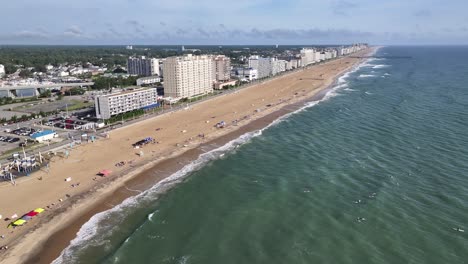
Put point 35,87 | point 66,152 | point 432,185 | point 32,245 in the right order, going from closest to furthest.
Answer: point 32,245, point 432,185, point 66,152, point 35,87

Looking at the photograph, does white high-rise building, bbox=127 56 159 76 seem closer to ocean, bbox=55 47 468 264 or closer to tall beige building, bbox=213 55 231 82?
tall beige building, bbox=213 55 231 82

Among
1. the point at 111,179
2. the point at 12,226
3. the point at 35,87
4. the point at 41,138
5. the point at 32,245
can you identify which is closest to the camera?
the point at 32,245

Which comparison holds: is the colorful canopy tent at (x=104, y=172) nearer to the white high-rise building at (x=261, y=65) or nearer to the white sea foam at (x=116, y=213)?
the white sea foam at (x=116, y=213)

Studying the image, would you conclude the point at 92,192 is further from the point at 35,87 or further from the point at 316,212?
the point at 35,87

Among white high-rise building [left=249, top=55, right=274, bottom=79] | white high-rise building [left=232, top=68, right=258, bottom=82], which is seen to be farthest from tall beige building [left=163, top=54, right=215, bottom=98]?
white high-rise building [left=249, top=55, right=274, bottom=79]

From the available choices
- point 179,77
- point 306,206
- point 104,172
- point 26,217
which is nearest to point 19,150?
point 104,172

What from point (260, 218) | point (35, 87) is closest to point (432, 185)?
point (260, 218)

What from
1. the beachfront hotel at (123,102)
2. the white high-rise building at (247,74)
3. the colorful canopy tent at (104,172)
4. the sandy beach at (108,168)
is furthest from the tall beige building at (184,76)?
the colorful canopy tent at (104,172)
